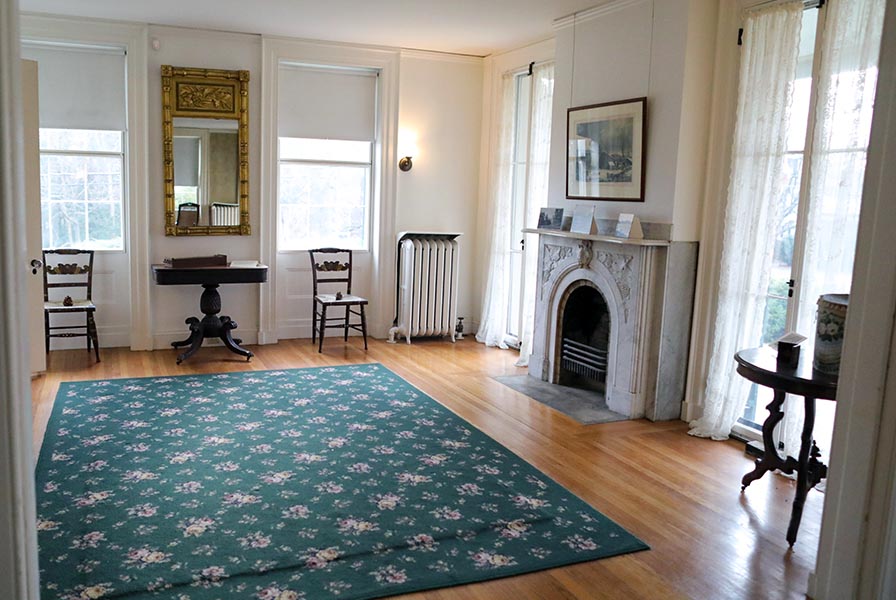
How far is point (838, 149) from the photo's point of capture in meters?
3.94

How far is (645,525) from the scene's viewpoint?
11.4 ft

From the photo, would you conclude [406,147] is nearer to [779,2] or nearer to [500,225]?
[500,225]

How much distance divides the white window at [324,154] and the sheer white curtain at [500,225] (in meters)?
1.26

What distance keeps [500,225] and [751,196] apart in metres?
3.03

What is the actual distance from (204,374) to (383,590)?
3609 mm

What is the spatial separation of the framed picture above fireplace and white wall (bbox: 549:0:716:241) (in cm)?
7

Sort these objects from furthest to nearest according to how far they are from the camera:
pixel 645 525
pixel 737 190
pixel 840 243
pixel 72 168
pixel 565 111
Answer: pixel 72 168, pixel 565 111, pixel 737 190, pixel 840 243, pixel 645 525

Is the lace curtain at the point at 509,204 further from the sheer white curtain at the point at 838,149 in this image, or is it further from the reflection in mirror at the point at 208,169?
the sheer white curtain at the point at 838,149

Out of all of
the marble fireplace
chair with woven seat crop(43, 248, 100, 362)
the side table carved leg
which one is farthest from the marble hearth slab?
chair with woven seat crop(43, 248, 100, 362)

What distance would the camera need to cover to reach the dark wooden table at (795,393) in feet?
10.2

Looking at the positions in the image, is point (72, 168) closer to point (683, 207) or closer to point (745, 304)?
point (683, 207)

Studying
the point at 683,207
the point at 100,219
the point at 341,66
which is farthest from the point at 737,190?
the point at 100,219

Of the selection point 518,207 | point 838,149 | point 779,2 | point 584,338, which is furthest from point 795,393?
point 518,207

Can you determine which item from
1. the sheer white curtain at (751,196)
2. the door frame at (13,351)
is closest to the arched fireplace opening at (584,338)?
the sheer white curtain at (751,196)
